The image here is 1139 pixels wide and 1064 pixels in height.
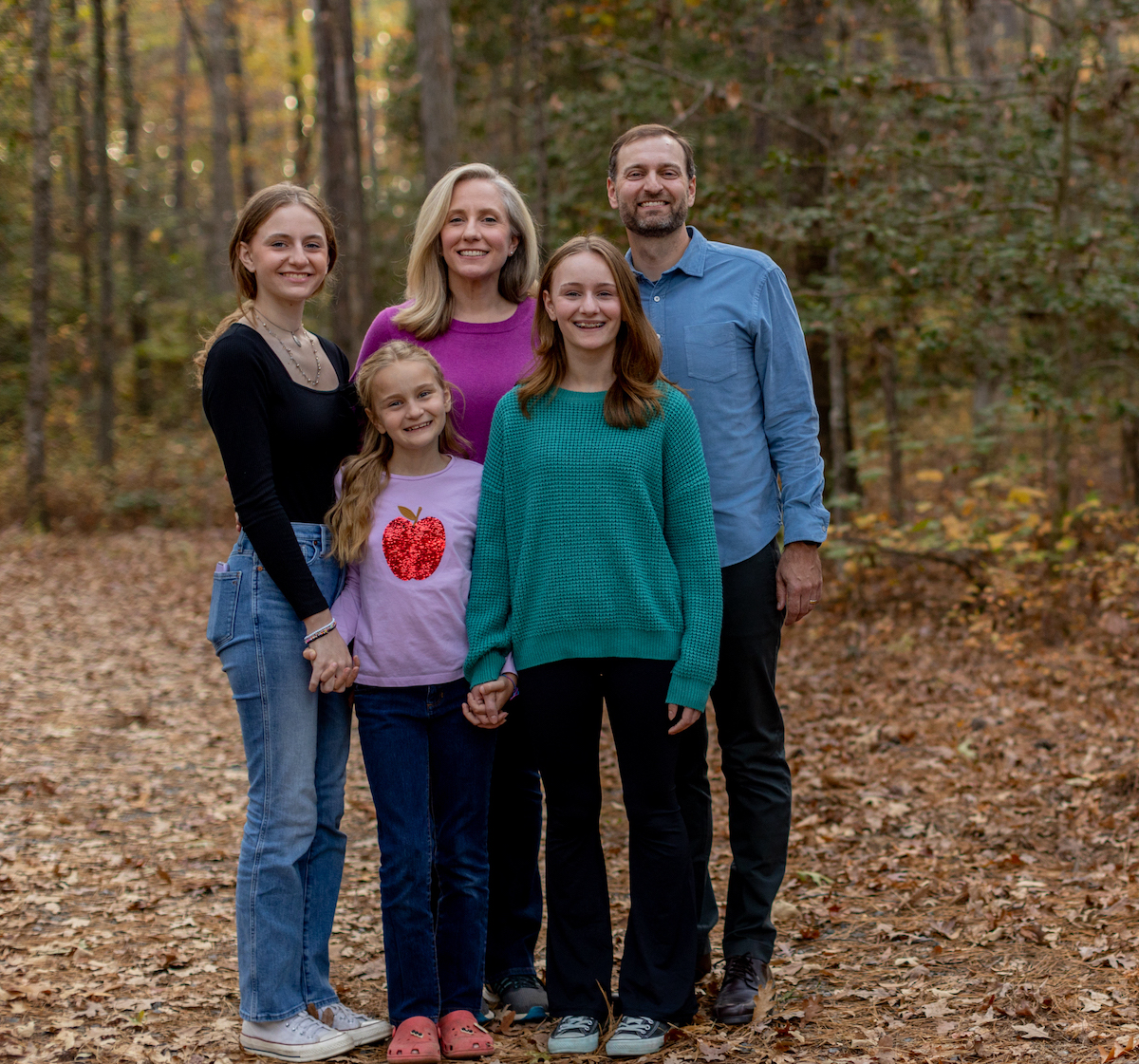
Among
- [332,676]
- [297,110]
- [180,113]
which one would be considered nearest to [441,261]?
[332,676]

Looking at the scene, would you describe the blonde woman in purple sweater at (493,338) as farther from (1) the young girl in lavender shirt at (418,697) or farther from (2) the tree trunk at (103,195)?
(2) the tree trunk at (103,195)

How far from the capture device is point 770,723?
3535 millimetres

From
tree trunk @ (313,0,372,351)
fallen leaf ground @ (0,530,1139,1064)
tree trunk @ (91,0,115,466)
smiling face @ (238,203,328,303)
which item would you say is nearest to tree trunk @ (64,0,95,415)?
tree trunk @ (91,0,115,466)

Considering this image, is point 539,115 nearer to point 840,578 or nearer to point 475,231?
point 840,578

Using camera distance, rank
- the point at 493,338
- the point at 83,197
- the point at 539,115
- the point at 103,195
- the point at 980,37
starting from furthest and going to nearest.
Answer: the point at 83,197 → the point at 103,195 → the point at 980,37 → the point at 539,115 → the point at 493,338

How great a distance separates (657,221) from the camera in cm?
344

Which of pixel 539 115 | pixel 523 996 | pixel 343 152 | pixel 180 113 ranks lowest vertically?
pixel 523 996

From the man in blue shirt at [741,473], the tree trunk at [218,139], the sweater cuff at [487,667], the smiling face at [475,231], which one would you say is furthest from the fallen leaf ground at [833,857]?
the tree trunk at [218,139]

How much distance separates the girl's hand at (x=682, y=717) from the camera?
3.08 metres

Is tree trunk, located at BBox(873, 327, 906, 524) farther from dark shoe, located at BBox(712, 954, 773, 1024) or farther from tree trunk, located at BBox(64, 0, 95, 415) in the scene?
tree trunk, located at BBox(64, 0, 95, 415)

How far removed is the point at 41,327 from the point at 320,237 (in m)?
13.2

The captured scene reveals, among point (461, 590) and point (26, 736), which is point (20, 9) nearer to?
point (26, 736)

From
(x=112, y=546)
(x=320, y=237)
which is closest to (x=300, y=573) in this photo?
(x=320, y=237)

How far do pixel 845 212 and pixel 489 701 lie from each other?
6358 mm
